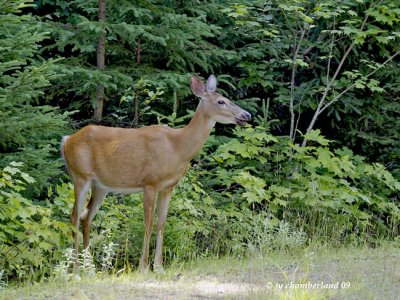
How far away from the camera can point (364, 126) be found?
37.4 feet

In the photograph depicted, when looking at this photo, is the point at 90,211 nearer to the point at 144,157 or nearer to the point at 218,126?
the point at 144,157

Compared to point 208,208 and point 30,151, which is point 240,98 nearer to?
point 208,208

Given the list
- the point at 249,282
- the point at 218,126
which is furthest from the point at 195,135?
the point at 218,126

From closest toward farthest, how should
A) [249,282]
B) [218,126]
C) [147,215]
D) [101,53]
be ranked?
[249,282] < [147,215] < [101,53] < [218,126]

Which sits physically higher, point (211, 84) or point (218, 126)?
point (211, 84)

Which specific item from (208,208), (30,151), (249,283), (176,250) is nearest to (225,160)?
(208,208)

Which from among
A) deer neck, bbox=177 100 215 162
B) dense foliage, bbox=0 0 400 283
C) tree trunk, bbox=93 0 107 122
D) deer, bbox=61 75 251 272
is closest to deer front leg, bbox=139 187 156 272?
deer, bbox=61 75 251 272

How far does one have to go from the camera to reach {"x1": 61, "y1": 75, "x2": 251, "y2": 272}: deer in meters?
7.51

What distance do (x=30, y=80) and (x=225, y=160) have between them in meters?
3.90

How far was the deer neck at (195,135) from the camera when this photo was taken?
7.58 m

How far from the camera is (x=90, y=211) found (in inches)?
308

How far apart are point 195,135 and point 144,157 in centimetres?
59

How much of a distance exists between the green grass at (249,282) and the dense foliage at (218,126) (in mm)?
946

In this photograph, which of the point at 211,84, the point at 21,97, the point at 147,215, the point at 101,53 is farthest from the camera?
the point at 101,53
